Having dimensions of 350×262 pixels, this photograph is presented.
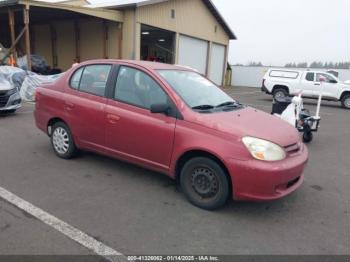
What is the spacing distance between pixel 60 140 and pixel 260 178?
11.2 ft

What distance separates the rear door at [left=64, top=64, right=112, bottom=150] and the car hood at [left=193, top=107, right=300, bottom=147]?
1.61m

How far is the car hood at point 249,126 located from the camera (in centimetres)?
348

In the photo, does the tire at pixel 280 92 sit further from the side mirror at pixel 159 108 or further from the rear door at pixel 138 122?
the side mirror at pixel 159 108

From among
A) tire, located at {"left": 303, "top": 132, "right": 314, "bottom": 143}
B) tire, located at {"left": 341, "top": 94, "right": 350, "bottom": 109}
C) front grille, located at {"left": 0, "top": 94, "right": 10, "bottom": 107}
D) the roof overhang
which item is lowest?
tire, located at {"left": 341, "top": 94, "right": 350, "bottom": 109}

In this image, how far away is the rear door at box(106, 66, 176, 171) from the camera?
12.7 feet

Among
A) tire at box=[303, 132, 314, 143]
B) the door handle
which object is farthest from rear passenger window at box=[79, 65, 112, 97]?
tire at box=[303, 132, 314, 143]

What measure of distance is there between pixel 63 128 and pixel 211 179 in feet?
9.10

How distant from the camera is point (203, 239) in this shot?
3.06m

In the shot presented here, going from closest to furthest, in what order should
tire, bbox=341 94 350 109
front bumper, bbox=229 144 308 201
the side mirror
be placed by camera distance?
1. front bumper, bbox=229 144 308 201
2. the side mirror
3. tire, bbox=341 94 350 109

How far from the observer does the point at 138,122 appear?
405 cm

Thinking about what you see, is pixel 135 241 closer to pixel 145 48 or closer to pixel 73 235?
pixel 73 235

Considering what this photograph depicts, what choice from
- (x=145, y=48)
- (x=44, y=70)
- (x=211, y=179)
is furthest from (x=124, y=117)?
(x=145, y=48)

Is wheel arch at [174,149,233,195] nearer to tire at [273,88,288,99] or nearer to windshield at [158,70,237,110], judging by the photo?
windshield at [158,70,237,110]

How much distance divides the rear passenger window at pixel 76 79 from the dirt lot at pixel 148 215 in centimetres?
125
